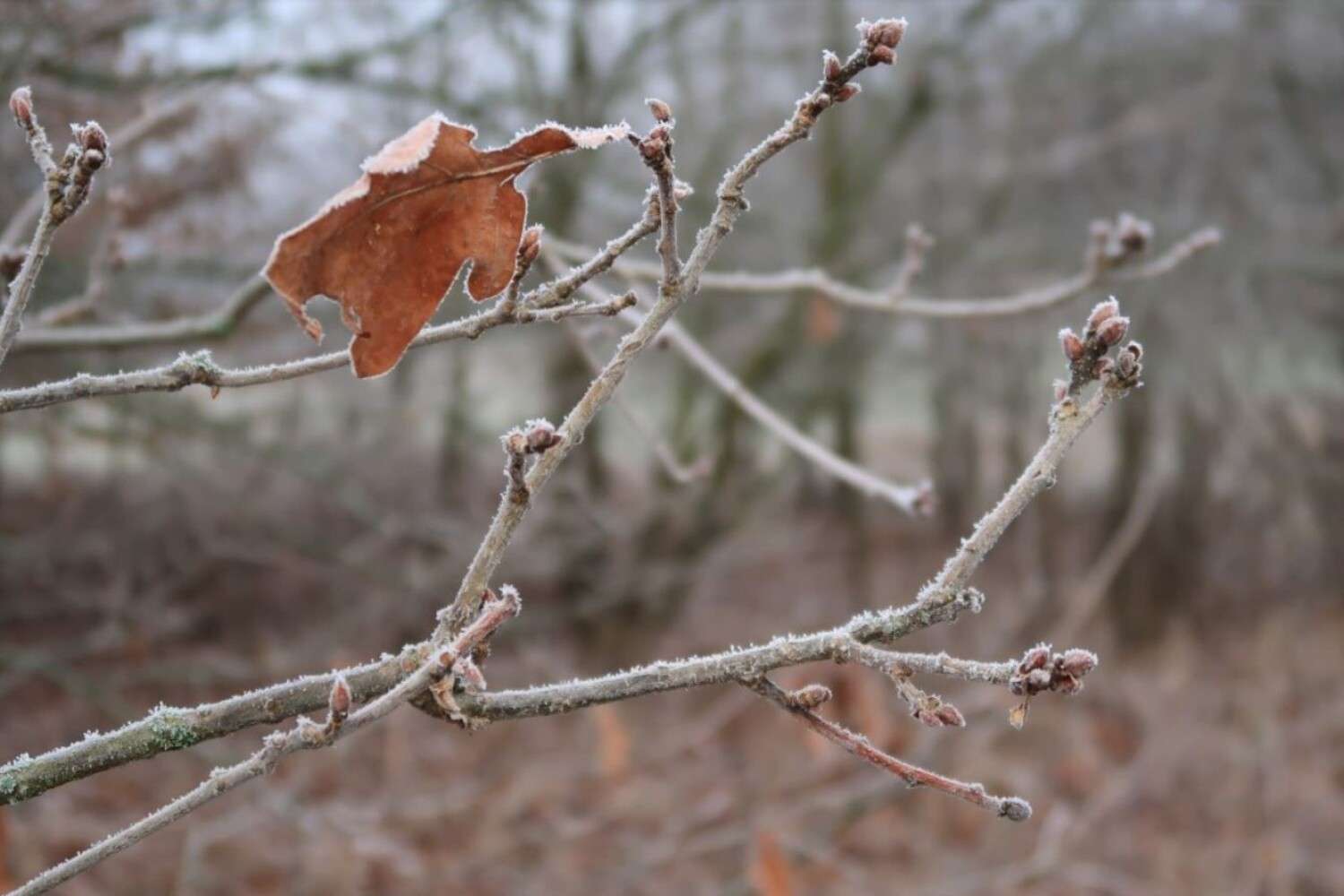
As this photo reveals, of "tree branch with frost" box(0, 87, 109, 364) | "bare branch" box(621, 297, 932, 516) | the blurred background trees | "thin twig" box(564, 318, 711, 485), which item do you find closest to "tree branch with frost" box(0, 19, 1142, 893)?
"tree branch with frost" box(0, 87, 109, 364)

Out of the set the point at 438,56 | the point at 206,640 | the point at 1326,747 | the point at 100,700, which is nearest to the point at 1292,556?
the point at 1326,747

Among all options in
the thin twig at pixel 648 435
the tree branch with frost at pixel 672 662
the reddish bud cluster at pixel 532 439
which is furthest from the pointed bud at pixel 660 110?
the thin twig at pixel 648 435

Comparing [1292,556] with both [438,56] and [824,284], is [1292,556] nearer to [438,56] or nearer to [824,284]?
[438,56]

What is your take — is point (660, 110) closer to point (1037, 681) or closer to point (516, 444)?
point (516, 444)

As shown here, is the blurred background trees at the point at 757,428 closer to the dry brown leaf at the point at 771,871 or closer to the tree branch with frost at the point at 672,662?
the dry brown leaf at the point at 771,871

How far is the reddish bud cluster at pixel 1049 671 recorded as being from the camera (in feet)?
2.63

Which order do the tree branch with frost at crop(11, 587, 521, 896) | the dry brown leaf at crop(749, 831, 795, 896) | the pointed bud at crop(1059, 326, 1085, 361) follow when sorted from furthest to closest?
the dry brown leaf at crop(749, 831, 795, 896) < the pointed bud at crop(1059, 326, 1085, 361) < the tree branch with frost at crop(11, 587, 521, 896)

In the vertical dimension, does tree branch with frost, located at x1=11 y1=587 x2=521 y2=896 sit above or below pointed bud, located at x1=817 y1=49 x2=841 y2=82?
below

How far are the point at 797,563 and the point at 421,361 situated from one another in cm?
538

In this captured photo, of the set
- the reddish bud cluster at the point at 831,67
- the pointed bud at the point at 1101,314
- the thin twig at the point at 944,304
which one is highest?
the thin twig at the point at 944,304

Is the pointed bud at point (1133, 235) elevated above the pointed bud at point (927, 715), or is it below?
above

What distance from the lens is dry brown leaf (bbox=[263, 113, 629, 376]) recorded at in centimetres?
79

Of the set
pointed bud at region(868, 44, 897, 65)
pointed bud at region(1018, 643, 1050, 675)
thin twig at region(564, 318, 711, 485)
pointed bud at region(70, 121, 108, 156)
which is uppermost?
thin twig at region(564, 318, 711, 485)

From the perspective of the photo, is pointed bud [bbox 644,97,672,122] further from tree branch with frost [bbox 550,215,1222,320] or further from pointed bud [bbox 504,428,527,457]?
tree branch with frost [bbox 550,215,1222,320]
